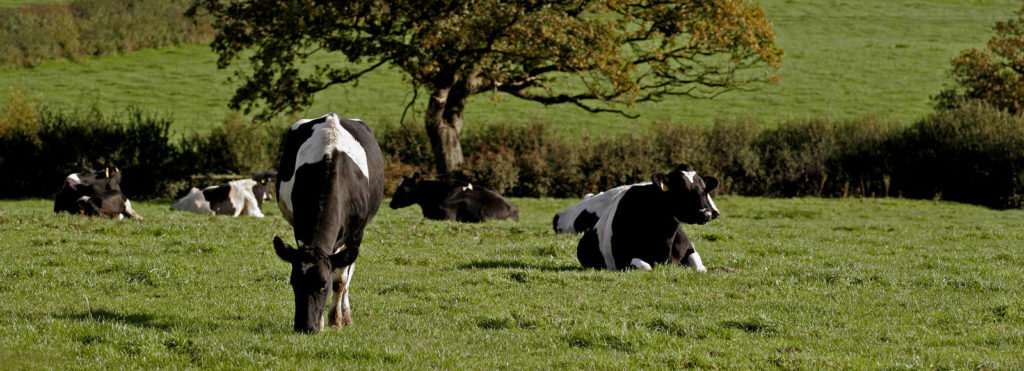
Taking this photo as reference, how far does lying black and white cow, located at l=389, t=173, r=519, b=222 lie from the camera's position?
22.4m

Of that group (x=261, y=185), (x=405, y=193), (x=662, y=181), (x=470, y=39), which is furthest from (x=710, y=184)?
(x=261, y=185)

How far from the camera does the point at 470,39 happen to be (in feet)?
91.1

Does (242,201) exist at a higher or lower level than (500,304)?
lower

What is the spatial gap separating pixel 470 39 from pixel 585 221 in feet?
38.4

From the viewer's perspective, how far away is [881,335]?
334 inches

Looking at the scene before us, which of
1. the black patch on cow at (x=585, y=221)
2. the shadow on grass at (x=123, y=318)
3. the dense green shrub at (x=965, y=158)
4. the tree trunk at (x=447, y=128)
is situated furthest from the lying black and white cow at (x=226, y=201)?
the dense green shrub at (x=965, y=158)

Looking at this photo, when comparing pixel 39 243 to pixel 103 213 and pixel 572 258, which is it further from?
pixel 572 258

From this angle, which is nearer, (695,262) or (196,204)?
(695,262)

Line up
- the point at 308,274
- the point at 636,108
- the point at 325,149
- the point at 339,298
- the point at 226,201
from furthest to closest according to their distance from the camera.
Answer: the point at 636,108
the point at 226,201
the point at 325,149
the point at 339,298
the point at 308,274

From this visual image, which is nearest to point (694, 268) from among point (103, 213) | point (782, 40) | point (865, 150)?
point (103, 213)

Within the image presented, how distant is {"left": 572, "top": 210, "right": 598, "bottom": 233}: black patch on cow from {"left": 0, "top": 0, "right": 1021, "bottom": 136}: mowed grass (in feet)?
63.1

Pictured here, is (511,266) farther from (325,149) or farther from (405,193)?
(405,193)

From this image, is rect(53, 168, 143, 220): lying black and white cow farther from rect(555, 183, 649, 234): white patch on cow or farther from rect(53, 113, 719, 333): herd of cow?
rect(555, 183, 649, 234): white patch on cow

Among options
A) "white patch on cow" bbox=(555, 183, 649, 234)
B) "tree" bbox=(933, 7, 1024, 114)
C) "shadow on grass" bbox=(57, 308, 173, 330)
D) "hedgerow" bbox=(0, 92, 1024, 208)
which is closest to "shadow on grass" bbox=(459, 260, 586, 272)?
"white patch on cow" bbox=(555, 183, 649, 234)
